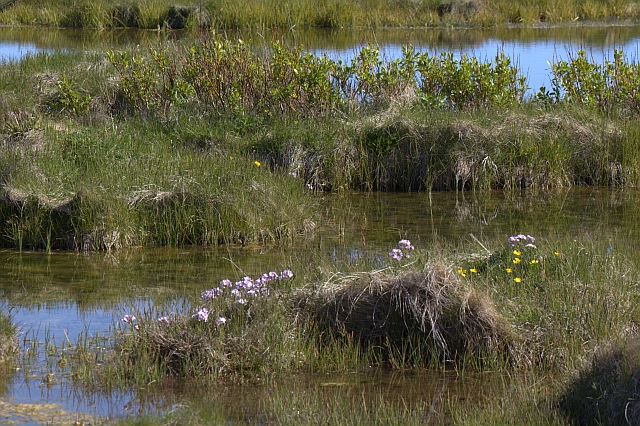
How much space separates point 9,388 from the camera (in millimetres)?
5336

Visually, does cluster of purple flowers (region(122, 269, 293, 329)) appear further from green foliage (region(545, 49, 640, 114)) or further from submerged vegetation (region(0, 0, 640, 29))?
submerged vegetation (region(0, 0, 640, 29))

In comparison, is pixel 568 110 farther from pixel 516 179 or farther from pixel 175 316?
pixel 175 316

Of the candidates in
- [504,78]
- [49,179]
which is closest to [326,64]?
[504,78]

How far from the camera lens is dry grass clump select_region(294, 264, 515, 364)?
5855 mm

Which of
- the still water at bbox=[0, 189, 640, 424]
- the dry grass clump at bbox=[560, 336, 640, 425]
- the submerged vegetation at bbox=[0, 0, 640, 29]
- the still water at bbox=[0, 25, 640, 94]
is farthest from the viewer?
the submerged vegetation at bbox=[0, 0, 640, 29]

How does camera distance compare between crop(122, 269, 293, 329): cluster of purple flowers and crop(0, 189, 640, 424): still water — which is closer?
crop(0, 189, 640, 424): still water

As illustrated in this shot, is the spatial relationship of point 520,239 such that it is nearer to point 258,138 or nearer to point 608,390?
point 608,390

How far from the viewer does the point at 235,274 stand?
7.46 m

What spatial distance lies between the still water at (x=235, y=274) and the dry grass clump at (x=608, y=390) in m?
0.71

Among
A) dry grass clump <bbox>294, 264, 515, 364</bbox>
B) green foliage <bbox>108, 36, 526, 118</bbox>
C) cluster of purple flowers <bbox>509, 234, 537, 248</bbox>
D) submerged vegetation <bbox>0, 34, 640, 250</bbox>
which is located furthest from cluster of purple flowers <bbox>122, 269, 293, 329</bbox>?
green foliage <bbox>108, 36, 526, 118</bbox>

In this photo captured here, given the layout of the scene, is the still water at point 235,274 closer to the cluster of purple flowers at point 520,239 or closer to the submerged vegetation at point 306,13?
the cluster of purple flowers at point 520,239

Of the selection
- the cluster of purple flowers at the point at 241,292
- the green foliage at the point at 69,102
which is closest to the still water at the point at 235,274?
the cluster of purple flowers at the point at 241,292

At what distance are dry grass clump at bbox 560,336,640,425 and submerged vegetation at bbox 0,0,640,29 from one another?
2087cm

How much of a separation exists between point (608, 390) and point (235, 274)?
350 cm
